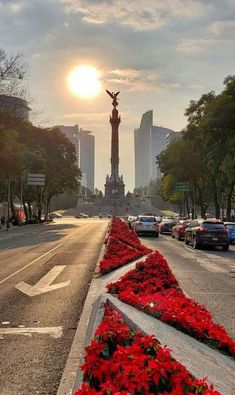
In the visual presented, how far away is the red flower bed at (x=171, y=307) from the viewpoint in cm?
592

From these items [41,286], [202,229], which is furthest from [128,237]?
[41,286]

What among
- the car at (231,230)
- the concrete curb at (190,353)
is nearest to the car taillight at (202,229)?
the car at (231,230)

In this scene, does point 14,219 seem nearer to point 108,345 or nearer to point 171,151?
point 171,151

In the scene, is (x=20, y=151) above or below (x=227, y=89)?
below

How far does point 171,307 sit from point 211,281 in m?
8.15

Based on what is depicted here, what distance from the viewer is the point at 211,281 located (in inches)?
583

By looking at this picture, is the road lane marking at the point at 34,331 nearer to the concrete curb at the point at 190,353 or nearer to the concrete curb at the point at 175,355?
the concrete curb at the point at 175,355

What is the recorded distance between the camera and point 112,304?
7.69 meters

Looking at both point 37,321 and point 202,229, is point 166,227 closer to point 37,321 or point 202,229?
point 202,229

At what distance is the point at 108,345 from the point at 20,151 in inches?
1867

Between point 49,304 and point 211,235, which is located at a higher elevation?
point 211,235

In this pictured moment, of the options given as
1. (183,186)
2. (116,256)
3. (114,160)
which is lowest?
(116,256)

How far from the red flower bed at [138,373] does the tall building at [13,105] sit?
40372 mm

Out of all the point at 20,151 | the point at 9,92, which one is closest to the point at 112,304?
the point at 9,92
